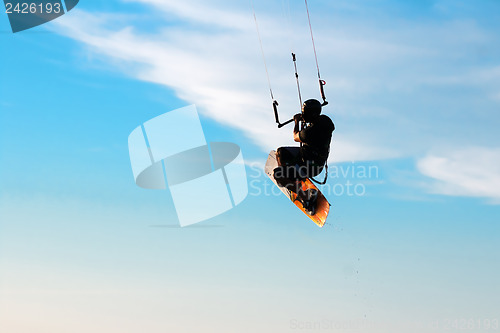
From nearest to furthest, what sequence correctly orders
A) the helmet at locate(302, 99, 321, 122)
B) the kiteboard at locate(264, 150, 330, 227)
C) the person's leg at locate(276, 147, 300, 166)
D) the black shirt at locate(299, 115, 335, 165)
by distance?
the helmet at locate(302, 99, 321, 122)
the black shirt at locate(299, 115, 335, 165)
the person's leg at locate(276, 147, 300, 166)
the kiteboard at locate(264, 150, 330, 227)

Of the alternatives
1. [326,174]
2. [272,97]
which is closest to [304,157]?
[326,174]

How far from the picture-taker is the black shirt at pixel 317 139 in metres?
14.4

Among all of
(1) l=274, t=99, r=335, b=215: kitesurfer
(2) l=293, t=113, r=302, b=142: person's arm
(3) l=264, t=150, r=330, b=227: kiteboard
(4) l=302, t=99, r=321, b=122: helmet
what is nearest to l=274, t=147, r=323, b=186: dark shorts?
(1) l=274, t=99, r=335, b=215: kitesurfer

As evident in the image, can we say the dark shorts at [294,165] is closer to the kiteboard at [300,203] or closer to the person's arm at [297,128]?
the person's arm at [297,128]

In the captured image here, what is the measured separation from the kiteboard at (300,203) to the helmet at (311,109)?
9.06ft

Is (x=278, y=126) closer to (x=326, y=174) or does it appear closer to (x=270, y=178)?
(x=326, y=174)

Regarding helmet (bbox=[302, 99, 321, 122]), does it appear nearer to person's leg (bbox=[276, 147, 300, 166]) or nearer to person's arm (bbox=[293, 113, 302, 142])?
person's arm (bbox=[293, 113, 302, 142])

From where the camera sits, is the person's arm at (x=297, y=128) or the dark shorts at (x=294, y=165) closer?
the person's arm at (x=297, y=128)

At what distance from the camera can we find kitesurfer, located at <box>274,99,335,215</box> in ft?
46.8

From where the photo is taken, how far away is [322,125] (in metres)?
14.4

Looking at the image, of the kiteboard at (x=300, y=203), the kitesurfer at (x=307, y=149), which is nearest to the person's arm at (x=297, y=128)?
the kitesurfer at (x=307, y=149)

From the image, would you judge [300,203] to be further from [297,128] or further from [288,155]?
[297,128]

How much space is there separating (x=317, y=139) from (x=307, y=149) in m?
0.39

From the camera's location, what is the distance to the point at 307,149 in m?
14.7
